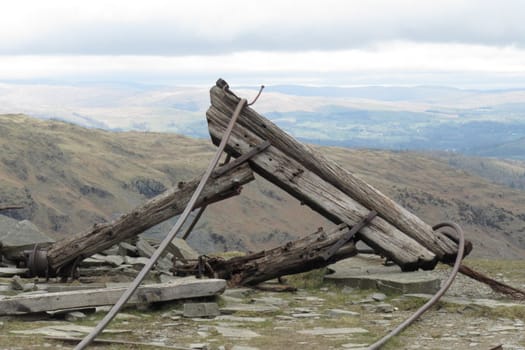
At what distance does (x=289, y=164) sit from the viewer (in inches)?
479

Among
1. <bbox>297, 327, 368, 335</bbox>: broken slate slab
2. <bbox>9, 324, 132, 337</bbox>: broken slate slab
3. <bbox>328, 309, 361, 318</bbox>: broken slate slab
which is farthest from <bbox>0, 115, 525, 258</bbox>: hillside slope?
<bbox>9, 324, 132, 337</bbox>: broken slate slab

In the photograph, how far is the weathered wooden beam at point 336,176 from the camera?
12.1 meters

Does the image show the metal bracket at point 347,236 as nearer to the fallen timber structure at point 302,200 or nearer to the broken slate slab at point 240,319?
the fallen timber structure at point 302,200

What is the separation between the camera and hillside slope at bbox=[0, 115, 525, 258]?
84.4 m

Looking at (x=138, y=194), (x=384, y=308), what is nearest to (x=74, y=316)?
(x=384, y=308)

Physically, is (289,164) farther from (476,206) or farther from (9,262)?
(476,206)

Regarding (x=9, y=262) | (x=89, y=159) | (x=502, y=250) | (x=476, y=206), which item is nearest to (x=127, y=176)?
(x=89, y=159)

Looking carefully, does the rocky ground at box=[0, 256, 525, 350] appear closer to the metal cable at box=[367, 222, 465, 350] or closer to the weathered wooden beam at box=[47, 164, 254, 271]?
the metal cable at box=[367, 222, 465, 350]

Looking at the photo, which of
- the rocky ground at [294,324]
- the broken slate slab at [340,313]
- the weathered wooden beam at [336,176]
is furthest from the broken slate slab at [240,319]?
the weathered wooden beam at [336,176]

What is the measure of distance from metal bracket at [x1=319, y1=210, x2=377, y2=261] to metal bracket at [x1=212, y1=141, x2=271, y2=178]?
6.26ft

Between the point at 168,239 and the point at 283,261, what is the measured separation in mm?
3365

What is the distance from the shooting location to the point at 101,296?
31.4 ft

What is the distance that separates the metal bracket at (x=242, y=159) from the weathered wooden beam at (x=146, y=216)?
76 mm

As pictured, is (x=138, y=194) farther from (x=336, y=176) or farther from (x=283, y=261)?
(x=336, y=176)
